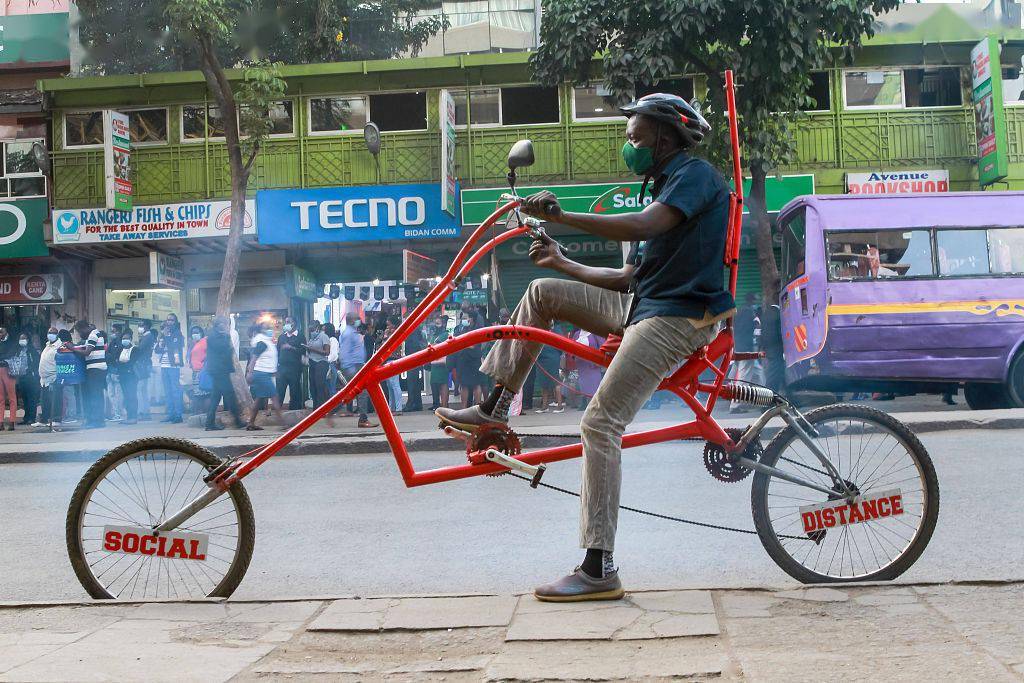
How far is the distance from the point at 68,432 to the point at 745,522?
12.4 m

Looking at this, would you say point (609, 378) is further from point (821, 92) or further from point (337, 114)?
point (337, 114)

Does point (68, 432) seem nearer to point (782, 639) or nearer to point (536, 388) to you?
point (536, 388)

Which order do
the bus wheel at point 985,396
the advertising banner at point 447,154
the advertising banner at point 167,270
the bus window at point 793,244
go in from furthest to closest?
1. the advertising banner at point 167,270
2. the advertising banner at point 447,154
3. the bus window at point 793,244
4. the bus wheel at point 985,396

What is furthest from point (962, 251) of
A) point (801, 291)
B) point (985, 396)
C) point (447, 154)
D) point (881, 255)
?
point (447, 154)

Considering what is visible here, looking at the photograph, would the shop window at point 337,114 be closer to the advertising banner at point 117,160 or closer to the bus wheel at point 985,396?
the advertising banner at point 117,160

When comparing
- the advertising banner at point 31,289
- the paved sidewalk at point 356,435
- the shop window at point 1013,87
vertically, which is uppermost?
the shop window at point 1013,87

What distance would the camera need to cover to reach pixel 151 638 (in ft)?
11.1

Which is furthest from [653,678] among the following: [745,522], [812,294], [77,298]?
[77,298]

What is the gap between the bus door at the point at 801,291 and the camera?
13016 millimetres

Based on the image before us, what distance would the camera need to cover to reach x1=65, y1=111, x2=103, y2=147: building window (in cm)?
2195

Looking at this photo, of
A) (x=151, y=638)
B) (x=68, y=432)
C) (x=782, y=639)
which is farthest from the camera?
(x=68, y=432)

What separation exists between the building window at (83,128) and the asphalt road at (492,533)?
14903 mm

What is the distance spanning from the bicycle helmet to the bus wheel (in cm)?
1090

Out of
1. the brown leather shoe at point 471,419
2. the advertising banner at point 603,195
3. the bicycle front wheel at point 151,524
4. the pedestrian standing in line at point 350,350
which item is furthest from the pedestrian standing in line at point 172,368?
the brown leather shoe at point 471,419
